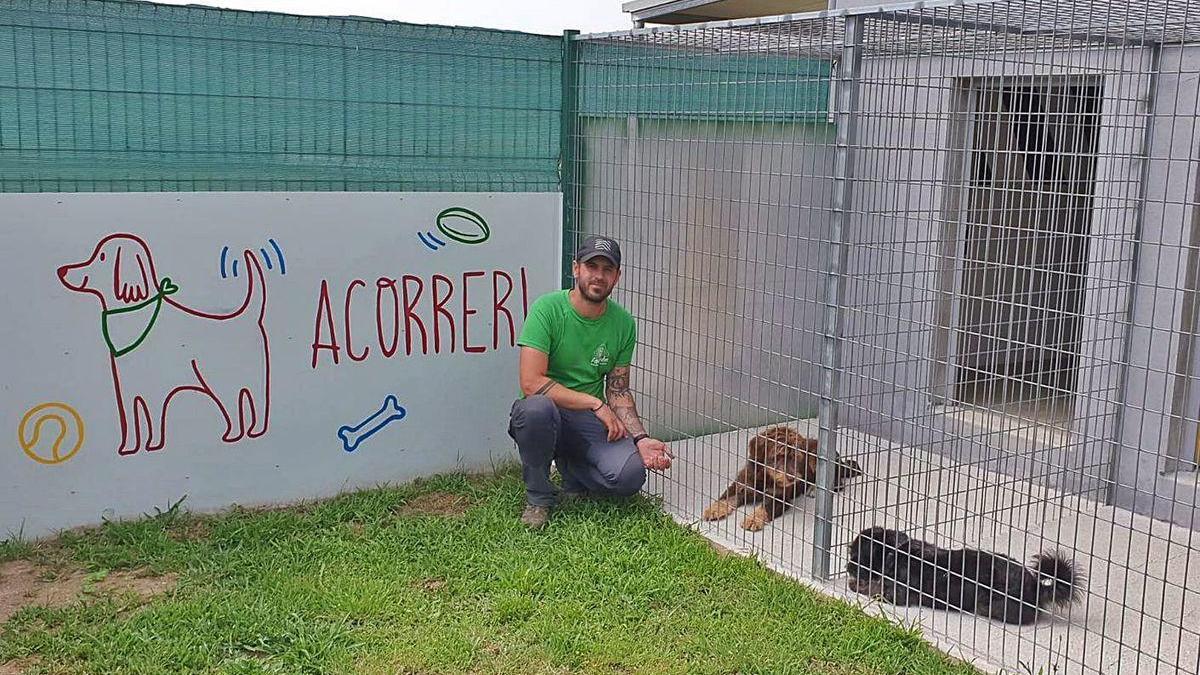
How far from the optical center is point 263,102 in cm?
455

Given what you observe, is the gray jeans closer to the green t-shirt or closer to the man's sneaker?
the man's sneaker

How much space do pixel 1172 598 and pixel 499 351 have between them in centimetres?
303

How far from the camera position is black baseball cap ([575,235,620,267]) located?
4.54 meters

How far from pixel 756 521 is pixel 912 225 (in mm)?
2261

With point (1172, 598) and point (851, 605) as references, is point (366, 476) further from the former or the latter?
point (1172, 598)

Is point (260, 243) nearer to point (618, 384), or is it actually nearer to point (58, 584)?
point (58, 584)

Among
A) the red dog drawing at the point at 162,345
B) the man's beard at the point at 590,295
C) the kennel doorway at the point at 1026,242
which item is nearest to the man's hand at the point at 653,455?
the man's beard at the point at 590,295

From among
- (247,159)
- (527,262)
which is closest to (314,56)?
(247,159)

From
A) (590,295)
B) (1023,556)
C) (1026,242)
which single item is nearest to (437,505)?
(590,295)

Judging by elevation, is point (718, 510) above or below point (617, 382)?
below

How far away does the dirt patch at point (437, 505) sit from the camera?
15.7ft

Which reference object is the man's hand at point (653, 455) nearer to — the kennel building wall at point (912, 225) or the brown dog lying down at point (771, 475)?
the brown dog lying down at point (771, 475)

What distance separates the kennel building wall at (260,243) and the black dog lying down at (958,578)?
200cm

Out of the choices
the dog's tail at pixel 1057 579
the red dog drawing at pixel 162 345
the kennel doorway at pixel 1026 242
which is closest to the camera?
the dog's tail at pixel 1057 579
